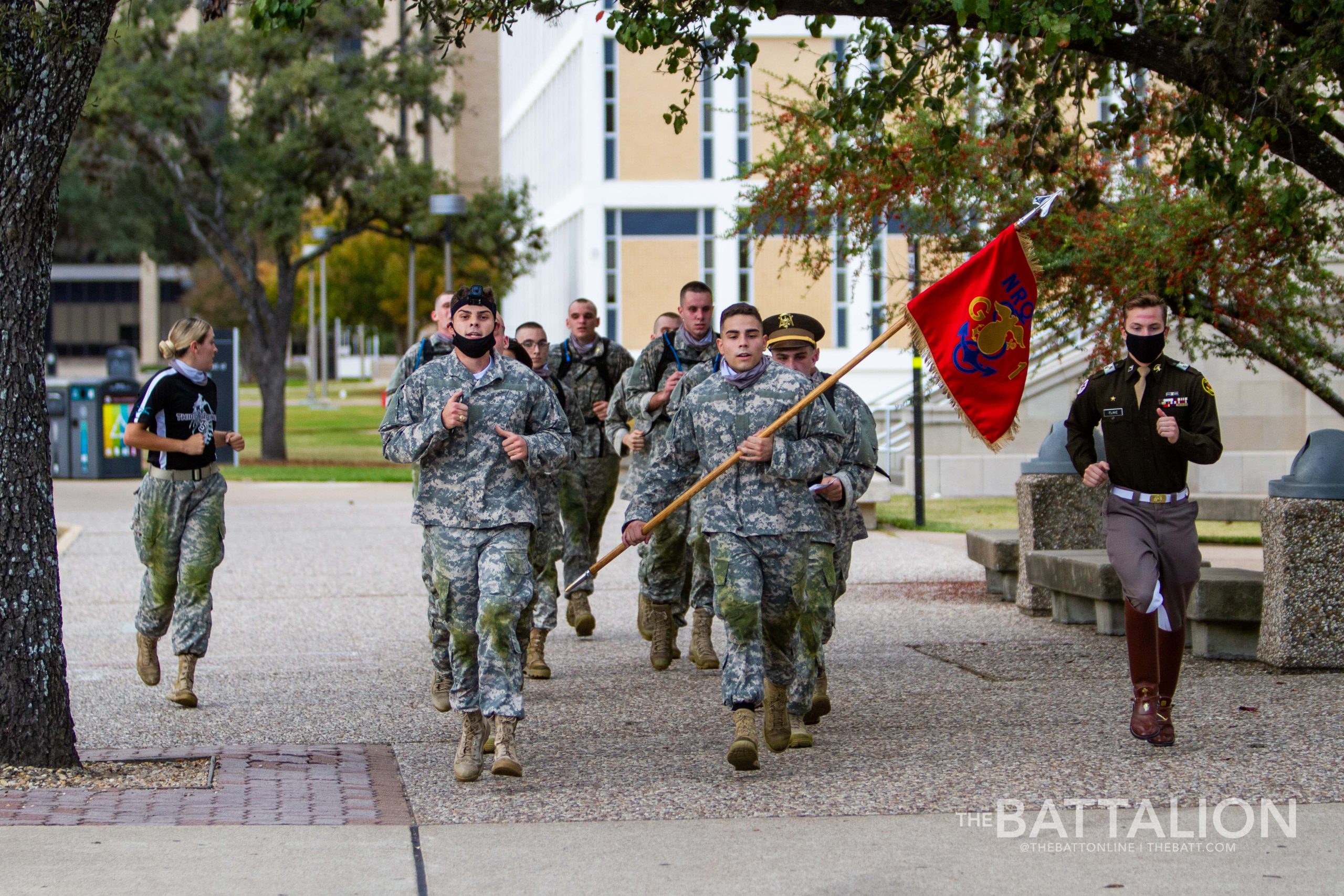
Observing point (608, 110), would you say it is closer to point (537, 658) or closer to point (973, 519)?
point (973, 519)

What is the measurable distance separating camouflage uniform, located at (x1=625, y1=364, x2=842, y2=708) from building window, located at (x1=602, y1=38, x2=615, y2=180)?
26865 millimetres

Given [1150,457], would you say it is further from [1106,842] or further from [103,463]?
[103,463]

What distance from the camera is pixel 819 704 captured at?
7.86m

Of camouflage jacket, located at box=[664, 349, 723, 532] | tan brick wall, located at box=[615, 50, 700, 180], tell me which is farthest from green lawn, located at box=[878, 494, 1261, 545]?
tan brick wall, located at box=[615, 50, 700, 180]

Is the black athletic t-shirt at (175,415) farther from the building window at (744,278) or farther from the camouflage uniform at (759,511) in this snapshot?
the building window at (744,278)

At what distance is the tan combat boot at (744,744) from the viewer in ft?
22.0

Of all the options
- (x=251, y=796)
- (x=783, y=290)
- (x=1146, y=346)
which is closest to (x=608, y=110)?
(x=783, y=290)

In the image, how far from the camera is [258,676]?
31.2ft

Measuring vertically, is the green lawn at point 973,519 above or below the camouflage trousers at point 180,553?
below

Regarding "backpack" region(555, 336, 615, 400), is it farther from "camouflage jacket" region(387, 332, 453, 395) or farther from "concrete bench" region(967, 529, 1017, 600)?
"concrete bench" region(967, 529, 1017, 600)

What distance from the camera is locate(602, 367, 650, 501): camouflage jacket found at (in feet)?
31.3

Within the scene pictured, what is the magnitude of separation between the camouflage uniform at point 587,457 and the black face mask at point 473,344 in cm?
349

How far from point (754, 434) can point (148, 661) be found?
144 inches

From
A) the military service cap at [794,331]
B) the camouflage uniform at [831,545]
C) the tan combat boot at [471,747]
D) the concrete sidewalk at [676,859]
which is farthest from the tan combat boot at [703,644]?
the concrete sidewalk at [676,859]
